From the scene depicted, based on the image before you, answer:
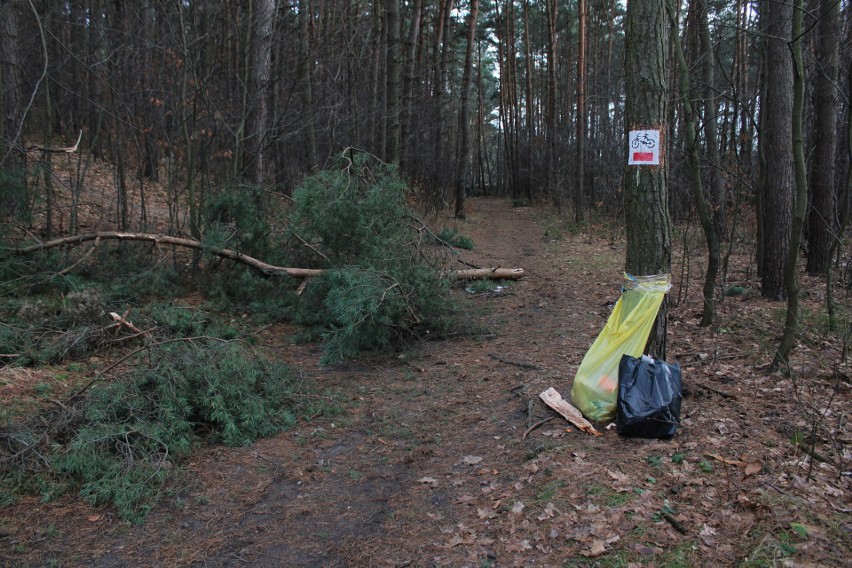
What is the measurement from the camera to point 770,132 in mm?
7977

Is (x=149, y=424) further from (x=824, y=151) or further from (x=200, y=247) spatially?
(x=824, y=151)

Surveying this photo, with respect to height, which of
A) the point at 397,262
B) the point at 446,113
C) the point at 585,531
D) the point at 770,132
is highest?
the point at 446,113

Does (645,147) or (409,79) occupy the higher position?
(409,79)

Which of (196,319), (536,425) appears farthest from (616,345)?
(196,319)

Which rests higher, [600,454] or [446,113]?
[446,113]

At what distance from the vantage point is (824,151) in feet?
29.7

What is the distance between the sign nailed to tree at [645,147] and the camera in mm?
4664

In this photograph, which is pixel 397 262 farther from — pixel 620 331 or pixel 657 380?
pixel 657 380

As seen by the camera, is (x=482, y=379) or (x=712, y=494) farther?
(x=482, y=379)

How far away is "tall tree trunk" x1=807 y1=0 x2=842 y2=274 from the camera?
874cm

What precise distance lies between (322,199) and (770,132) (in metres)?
6.30

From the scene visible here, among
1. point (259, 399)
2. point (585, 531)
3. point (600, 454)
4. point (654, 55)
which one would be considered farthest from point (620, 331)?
point (259, 399)

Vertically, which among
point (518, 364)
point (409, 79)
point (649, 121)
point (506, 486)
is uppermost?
point (409, 79)

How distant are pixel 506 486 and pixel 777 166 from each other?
6705 millimetres
